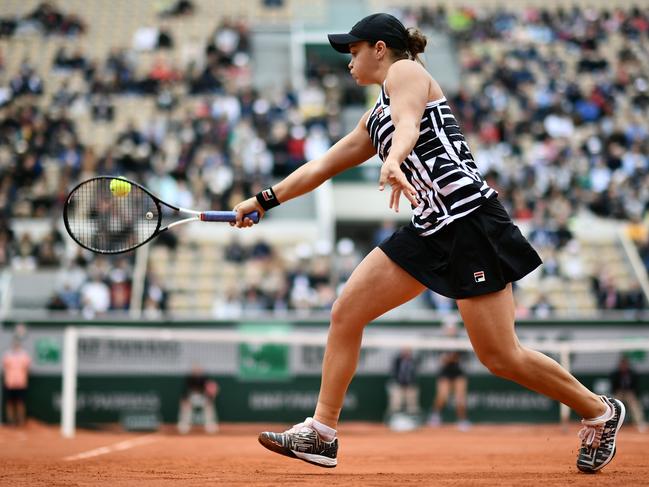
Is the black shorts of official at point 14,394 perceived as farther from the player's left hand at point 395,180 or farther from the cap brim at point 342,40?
the player's left hand at point 395,180

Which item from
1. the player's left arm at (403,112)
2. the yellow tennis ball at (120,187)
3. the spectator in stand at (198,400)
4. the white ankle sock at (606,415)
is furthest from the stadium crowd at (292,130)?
the player's left arm at (403,112)

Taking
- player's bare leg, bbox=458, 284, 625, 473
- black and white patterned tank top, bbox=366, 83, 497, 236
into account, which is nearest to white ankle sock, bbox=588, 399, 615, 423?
player's bare leg, bbox=458, 284, 625, 473

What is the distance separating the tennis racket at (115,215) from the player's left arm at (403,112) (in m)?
1.25

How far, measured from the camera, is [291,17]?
28.5 metres

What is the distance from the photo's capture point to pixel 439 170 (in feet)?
17.7

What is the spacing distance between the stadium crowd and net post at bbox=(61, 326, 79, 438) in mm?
1459

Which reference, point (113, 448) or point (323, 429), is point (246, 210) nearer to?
point (323, 429)

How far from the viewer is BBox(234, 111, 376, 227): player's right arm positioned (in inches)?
235

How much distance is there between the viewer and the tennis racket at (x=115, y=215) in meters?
6.20

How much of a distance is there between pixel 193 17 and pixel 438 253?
22909 millimetres

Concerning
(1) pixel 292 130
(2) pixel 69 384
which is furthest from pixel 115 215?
(1) pixel 292 130

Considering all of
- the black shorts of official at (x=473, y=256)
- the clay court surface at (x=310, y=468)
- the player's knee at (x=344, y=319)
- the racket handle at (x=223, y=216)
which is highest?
the racket handle at (x=223, y=216)

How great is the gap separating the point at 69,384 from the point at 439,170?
10.4 meters

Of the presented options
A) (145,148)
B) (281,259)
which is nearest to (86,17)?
(145,148)
